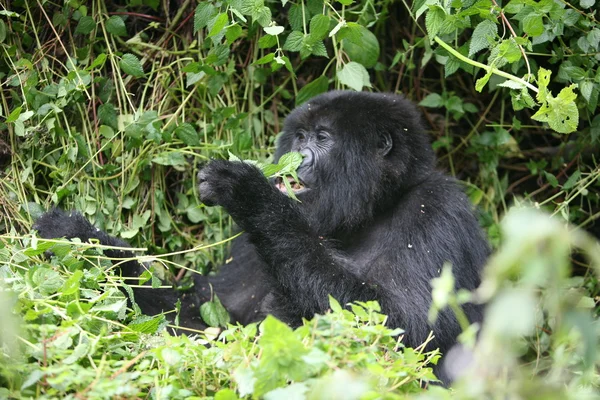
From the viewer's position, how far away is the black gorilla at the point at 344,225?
375cm

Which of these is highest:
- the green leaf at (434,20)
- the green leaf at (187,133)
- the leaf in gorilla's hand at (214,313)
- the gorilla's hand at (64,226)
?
the green leaf at (434,20)

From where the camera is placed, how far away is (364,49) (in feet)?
16.1

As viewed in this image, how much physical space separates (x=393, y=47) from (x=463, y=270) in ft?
7.43

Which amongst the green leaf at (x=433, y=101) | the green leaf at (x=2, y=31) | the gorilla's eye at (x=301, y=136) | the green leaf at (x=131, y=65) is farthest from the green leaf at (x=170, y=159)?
the green leaf at (x=433, y=101)

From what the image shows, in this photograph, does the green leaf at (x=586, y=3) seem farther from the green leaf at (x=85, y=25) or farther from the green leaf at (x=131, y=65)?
the green leaf at (x=85, y=25)

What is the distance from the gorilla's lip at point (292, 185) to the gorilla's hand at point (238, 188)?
12.3 inches

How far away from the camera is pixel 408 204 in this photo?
4133 mm

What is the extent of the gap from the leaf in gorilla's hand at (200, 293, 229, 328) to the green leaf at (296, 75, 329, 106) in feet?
4.64

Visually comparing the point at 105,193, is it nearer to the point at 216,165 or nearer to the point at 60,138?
the point at 60,138

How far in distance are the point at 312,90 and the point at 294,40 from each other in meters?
0.62

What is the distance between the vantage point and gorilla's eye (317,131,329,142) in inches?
172

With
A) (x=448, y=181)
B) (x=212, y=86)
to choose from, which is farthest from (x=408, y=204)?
(x=212, y=86)

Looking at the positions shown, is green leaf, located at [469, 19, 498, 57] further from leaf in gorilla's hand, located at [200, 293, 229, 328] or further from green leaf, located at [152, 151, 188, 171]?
leaf in gorilla's hand, located at [200, 293, 229, 328]

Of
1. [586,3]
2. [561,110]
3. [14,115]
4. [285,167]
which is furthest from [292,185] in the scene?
[586,3]
